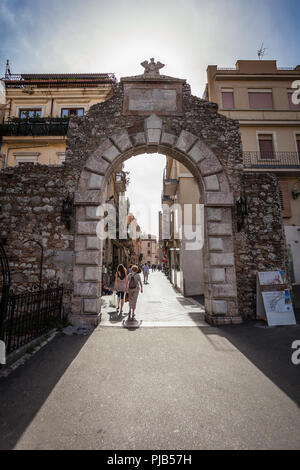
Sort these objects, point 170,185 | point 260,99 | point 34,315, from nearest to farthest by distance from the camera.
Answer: point 34,315 → point 170,185 → point 260,99

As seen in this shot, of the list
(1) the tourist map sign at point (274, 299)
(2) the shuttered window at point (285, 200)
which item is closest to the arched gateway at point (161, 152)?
(1) the tourist map sign at point (274, 299)

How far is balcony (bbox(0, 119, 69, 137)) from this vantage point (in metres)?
13.6

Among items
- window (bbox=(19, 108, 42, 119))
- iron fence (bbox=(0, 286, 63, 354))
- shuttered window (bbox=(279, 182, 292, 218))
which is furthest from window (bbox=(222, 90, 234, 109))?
iron fence (bbox=(0, 286, 63, 354))

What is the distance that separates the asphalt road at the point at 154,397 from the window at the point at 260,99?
18.1 metres

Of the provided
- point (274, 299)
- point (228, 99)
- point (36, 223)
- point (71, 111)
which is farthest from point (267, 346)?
point (228, 99)

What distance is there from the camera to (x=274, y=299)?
542cm

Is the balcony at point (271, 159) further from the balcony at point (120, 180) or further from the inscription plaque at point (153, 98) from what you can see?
the inscription plaque at point (153, 98)

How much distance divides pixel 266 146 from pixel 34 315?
17.9 metres

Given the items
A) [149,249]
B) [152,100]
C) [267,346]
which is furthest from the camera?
A: [149,249]

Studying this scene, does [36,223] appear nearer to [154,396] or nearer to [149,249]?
[154,396]

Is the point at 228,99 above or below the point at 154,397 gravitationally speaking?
above

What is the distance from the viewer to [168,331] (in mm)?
5000

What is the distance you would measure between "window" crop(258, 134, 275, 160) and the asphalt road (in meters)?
15.1

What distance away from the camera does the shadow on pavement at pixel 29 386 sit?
1982 mm
